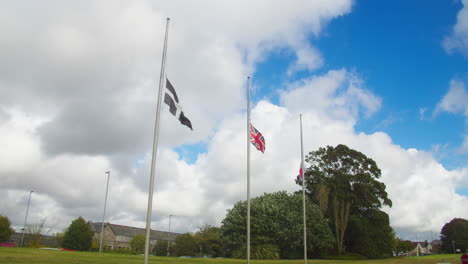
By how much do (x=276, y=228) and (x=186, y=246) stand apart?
3987cm

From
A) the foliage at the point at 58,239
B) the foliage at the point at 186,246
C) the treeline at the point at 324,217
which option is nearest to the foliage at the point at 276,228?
the treeline at the point at 324,217

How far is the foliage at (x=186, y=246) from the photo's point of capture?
7925cm

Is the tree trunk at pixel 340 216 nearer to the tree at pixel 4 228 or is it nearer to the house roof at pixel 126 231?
the tree at pixel 4 228

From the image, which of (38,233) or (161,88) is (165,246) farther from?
(161,88)

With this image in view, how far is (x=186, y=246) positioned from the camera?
261 ft

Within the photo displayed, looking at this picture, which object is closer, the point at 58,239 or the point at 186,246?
the point at 58,239

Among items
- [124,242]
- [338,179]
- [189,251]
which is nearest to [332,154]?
[338,179]

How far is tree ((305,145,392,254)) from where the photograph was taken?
5100 cm

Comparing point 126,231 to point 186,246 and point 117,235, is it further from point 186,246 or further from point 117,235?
point 186,246

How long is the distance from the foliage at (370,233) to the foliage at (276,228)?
6157 millimetres

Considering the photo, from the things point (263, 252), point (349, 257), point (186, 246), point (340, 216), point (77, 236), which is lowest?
point (349, 257)

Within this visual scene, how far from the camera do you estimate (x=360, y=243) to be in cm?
5231

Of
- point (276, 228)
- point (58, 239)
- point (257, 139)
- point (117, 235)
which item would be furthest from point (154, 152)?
point (117, 235)

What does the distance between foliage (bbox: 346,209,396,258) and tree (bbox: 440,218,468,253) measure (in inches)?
3012
